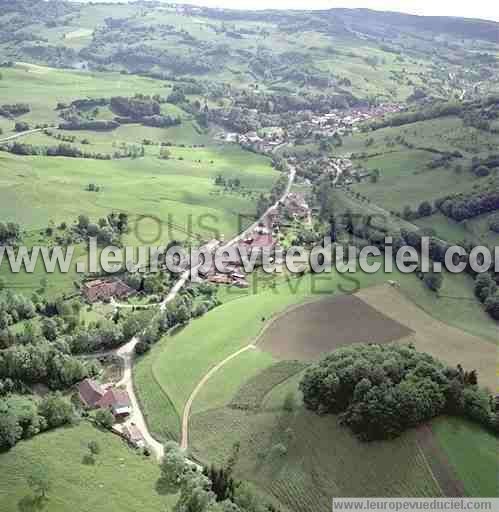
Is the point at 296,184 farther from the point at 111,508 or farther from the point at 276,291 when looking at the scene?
the point at 111,508

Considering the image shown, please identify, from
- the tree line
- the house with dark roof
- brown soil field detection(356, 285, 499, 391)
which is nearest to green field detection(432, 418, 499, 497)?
brown soil field detection(356, 285, 499, 391)

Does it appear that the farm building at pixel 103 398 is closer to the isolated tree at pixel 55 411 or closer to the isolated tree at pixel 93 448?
the isolated tree at pixel 55 411

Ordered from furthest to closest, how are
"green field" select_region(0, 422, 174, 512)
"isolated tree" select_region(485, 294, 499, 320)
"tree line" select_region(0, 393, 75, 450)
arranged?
"isolated tree" select_region(485, 294, 499, 320) < "tree line" select_region(0, 393, 75, 450) < "green field" select_region(0, 422, 174, 512)

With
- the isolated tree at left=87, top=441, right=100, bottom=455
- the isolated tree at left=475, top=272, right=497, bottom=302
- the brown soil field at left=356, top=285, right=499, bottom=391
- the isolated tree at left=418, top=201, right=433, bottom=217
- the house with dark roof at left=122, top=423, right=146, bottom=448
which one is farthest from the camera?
the isolated tree at left=418, top=201, right=433, bottom=217

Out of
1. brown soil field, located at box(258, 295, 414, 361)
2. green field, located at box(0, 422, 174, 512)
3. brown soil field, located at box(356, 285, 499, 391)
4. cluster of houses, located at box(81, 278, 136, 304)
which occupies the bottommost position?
green field, located at box(0, 422, 174, 512)

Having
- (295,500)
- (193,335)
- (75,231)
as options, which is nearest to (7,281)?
(75,231)

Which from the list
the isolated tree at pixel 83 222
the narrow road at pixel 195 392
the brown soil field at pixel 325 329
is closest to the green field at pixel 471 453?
the brown soil field at pixel 325 329

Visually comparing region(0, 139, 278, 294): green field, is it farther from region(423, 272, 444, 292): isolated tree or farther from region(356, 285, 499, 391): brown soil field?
region(423, 272, 444, 292): isolated tree

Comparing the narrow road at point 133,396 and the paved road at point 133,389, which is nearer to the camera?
the narrow road at point 133,396
